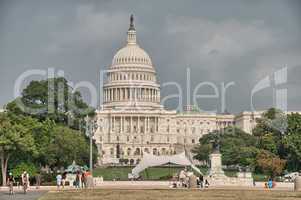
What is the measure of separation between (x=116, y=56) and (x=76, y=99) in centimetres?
10458

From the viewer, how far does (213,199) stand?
33875 mm

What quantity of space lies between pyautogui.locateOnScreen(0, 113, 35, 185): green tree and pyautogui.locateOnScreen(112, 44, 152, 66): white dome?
132 metres

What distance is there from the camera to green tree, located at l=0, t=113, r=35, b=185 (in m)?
59.4

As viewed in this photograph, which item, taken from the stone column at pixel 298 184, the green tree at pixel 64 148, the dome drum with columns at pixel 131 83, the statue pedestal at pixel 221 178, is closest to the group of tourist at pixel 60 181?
the statue pedestal at pixel 221 178

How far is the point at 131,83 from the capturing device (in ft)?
632

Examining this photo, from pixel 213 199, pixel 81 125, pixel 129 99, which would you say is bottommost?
pixel 213 199

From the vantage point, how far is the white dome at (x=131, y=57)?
195 m

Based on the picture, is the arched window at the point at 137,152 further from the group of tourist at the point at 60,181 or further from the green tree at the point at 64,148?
the group of tourist at the point at 60,181

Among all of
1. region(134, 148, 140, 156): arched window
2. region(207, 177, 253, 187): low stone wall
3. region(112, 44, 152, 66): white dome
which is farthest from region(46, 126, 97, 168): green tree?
region(112, 44, 152, 66): white dome

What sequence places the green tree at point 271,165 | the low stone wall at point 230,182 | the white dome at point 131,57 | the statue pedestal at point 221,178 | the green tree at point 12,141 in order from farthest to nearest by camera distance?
the white dome at point 131,57, the green tree at point 271,165, the statue pedestal at point 221,178, the low stone wall at point 230,182, the green tree at point 12,141

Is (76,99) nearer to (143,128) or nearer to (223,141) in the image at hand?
(223,141)

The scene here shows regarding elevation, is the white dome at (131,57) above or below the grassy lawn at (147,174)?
above

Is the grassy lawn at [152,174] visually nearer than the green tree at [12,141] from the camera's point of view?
No

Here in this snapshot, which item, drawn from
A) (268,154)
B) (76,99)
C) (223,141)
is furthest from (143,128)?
(268,154)
